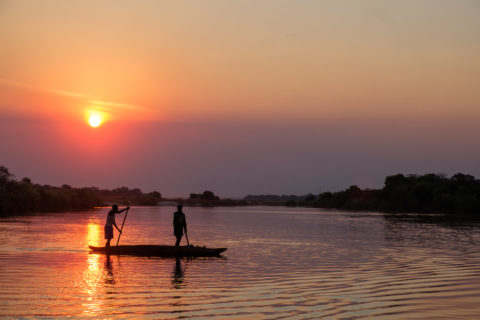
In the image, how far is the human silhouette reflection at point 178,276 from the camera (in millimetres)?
19984

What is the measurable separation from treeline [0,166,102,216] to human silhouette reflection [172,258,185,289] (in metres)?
57.1

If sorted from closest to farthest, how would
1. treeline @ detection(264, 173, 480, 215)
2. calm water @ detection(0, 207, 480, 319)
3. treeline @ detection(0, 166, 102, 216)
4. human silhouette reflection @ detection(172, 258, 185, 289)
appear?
calm water @ detection(0, 207, 480, 319)
human silhouette reflection @ detection(172, 258, 185, 289)
treeline @ detection(0, 166, 102, 216)
treeline @ detection(264, 173, 480, 215)

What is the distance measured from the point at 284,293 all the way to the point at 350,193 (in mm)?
166464

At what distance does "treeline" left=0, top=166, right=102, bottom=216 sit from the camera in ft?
260

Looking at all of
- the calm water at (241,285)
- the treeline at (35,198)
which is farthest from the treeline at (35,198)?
the calm water at (241,285)

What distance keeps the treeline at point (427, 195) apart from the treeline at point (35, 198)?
227ft

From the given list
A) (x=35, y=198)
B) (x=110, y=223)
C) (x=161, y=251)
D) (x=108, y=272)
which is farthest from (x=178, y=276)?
(x=35, y=198)

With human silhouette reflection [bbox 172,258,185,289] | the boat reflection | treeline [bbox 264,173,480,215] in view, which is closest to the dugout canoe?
the boat reflection

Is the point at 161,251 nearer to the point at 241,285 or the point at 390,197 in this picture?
the point at 241,285

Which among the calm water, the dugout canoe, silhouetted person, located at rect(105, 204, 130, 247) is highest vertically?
silhouetted person, located at rect(105, 204, 130, 247)

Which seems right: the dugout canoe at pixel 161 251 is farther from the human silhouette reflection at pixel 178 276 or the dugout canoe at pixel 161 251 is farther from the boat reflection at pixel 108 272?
the human silhouette reflection at pixel 178 276

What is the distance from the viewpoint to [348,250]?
3694cm

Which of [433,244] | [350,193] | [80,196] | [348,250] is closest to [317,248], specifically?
[348,250]

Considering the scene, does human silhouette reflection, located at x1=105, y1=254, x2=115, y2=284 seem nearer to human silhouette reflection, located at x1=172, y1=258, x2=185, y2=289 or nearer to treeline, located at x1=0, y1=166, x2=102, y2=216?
human silhouette reflection, located at x1=172, y1=258, x2=185, y2=289
